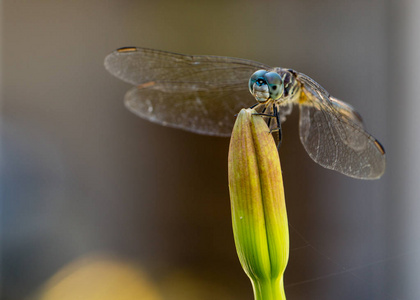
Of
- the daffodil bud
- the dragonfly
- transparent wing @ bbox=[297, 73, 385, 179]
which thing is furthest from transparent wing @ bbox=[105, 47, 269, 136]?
the daffodil bud

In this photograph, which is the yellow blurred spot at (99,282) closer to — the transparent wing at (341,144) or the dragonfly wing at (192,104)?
the dragonfly wing at (192,104)

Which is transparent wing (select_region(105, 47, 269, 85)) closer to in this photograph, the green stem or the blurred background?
the green stem

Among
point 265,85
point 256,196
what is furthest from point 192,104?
point 256,196

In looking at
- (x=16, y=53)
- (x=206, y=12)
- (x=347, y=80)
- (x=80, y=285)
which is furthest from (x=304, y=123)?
(x=16, y=53)

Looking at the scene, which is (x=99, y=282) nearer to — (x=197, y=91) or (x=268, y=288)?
(x=197, y=91)

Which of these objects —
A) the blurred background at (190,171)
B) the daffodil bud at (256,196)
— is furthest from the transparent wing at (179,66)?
the blurred background at (190,171)

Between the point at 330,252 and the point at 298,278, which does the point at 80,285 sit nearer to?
the point at 298,278

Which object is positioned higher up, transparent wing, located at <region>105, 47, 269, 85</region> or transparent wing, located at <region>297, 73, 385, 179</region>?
transparent wing, located at <region>105, 47, 269, 85</region>
